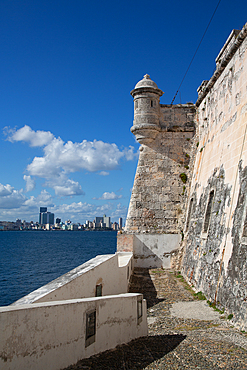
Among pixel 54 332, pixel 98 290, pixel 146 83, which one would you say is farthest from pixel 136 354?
pixel 146 83

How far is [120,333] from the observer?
17.1ft

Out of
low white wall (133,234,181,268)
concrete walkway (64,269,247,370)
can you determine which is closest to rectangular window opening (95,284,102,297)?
concrete walkway (64,269,247,370)

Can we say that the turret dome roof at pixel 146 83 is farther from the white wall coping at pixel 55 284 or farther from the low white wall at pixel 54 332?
the low white wall at pixel 54 332

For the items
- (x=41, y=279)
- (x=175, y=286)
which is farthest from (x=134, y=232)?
(x=41, y=279)

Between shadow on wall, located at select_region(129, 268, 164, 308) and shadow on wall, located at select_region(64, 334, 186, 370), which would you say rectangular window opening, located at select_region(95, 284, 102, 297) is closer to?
shadow on wall, located at select_region(64, 334, 186, 370)

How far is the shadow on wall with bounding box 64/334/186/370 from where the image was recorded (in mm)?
4241

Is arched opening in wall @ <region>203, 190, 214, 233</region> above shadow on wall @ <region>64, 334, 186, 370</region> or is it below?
above

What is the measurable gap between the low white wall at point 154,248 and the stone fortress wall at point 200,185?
42 millimetres

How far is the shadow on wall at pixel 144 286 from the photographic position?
28.7 feet

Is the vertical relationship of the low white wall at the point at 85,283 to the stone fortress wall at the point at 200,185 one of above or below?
below

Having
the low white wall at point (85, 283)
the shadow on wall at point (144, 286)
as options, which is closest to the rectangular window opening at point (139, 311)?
the low white wall at point (85, 283)

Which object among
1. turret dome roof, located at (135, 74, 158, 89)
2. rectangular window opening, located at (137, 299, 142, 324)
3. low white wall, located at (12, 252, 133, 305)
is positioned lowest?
rectangular window opening, located at (137, 299, 142, 324)

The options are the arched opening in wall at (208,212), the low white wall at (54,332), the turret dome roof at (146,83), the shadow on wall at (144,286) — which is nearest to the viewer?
the low white wall at (54,332)

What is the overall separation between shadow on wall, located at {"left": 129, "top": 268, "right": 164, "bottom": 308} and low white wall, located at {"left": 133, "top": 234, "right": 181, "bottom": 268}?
1.93 feet
